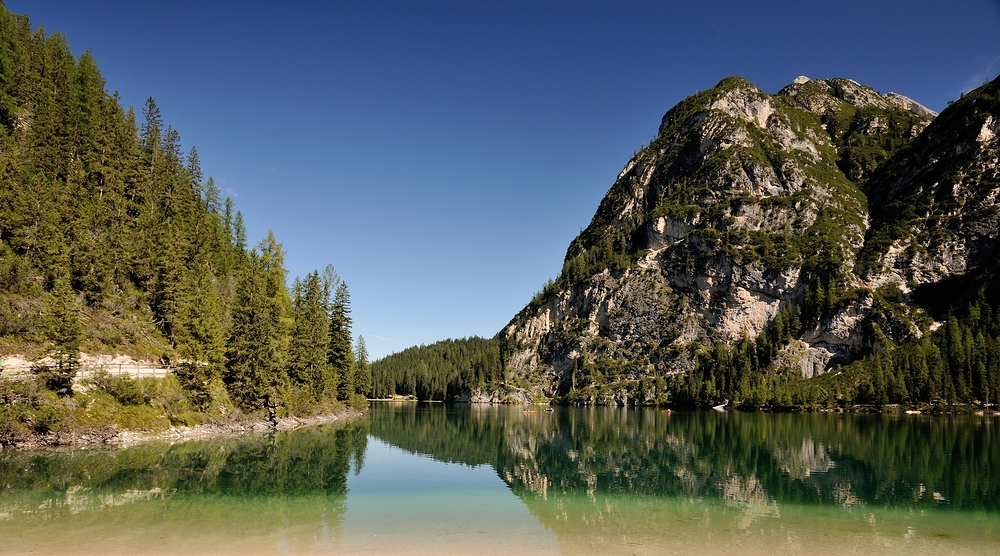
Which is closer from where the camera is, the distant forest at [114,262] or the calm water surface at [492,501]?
the calm water surface at [492,501]

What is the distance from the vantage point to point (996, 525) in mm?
Result: 20969

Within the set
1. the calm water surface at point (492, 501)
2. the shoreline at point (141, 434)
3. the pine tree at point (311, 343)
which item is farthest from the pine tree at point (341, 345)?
the calm water surface at point (492, 501)

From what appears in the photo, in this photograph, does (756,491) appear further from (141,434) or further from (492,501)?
(141,434)

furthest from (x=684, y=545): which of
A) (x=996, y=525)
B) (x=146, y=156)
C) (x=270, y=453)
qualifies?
(x=146, y=156)

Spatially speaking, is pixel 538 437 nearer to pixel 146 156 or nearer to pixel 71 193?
pixel 71 193

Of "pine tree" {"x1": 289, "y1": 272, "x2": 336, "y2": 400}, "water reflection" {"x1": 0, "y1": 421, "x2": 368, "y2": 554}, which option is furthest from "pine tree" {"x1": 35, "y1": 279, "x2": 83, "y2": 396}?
"pine tree" {"x1": 289, "y1": 272, "x2": 336, "y2": 400}

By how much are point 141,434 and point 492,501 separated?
32320 millimetres

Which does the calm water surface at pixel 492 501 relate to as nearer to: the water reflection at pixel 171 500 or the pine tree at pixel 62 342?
the water reflection at pixel 171 500

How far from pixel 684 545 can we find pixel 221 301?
209ft

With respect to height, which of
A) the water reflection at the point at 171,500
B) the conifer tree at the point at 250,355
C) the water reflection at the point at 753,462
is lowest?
the water reflection at the point at 753,462

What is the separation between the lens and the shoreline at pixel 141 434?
36219 mm

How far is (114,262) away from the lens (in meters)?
51.8

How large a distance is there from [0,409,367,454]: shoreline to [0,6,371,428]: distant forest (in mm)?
1945

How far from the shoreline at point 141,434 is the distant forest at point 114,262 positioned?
76.6 inches
